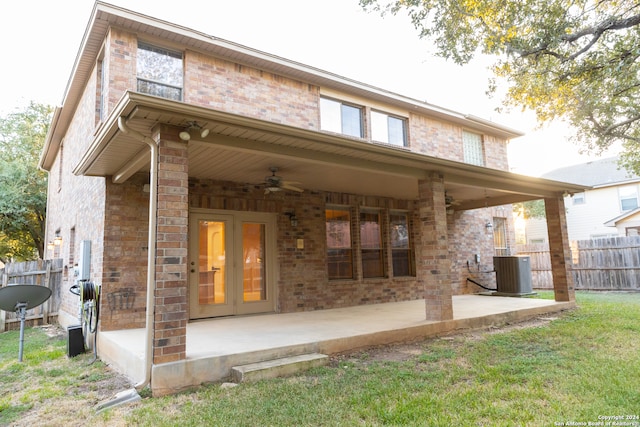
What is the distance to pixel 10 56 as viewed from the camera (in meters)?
18.0

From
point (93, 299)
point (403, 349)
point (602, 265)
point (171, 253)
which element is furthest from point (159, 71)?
point (602, 265)

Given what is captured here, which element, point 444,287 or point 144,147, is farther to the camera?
point 444,287

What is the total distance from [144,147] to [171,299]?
1.94 meters

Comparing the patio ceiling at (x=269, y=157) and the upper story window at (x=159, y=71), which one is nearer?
the patio ceiling at (x=269, y=157)

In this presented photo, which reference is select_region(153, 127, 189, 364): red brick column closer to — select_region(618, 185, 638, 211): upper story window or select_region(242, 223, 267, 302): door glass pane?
select_region(242, 223, 267, 302): door glass pane

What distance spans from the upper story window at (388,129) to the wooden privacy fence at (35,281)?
8263mm

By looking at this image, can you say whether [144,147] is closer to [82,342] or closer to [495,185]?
[82,342]

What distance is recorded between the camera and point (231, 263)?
24.2 ft

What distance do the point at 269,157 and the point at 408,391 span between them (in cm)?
348

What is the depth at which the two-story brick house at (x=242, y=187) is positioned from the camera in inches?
167

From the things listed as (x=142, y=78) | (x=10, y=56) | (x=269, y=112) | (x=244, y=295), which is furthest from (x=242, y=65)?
(x=10, y=56)

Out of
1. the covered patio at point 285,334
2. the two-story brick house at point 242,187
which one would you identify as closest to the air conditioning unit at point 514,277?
the two-story brick house at point 242,187

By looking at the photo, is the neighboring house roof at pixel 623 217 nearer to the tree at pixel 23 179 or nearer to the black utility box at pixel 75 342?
the black utility box at pixel 75 342

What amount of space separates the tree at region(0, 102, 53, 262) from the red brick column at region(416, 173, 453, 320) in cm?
1552
